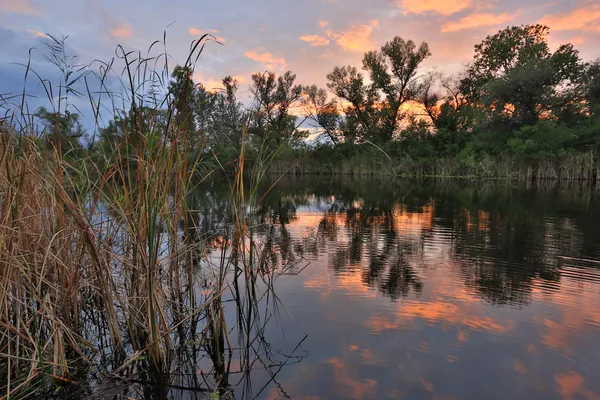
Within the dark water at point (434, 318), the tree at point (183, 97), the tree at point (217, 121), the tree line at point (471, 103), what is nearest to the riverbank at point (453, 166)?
the tree line at point (471, 103)

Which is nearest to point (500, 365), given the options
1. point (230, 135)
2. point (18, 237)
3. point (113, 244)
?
point (230, 135)

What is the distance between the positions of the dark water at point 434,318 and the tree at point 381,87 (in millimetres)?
37332

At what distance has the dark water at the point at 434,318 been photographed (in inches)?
101

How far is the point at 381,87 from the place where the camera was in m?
42.8

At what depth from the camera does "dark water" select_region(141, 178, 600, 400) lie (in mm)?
2570

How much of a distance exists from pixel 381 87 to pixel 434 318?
42542 millimetres

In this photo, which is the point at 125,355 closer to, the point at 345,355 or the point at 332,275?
the point at 345,355

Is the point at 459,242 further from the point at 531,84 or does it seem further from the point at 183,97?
the point at 531,84

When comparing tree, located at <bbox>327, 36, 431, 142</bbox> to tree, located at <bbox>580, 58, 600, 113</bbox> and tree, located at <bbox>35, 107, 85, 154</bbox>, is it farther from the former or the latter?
tree, located at <bbox>35, 107, 85, 154</bbox>

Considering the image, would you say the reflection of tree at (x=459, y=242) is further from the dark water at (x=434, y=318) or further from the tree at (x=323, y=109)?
the tree at (x=323, y=109)

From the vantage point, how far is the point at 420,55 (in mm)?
41156

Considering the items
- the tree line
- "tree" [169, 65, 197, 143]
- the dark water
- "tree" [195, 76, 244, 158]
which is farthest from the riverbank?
"tree" [169, 65, 197, 143]

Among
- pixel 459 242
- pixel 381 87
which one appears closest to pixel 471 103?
pixel 381 87

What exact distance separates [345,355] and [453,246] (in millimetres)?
4369
